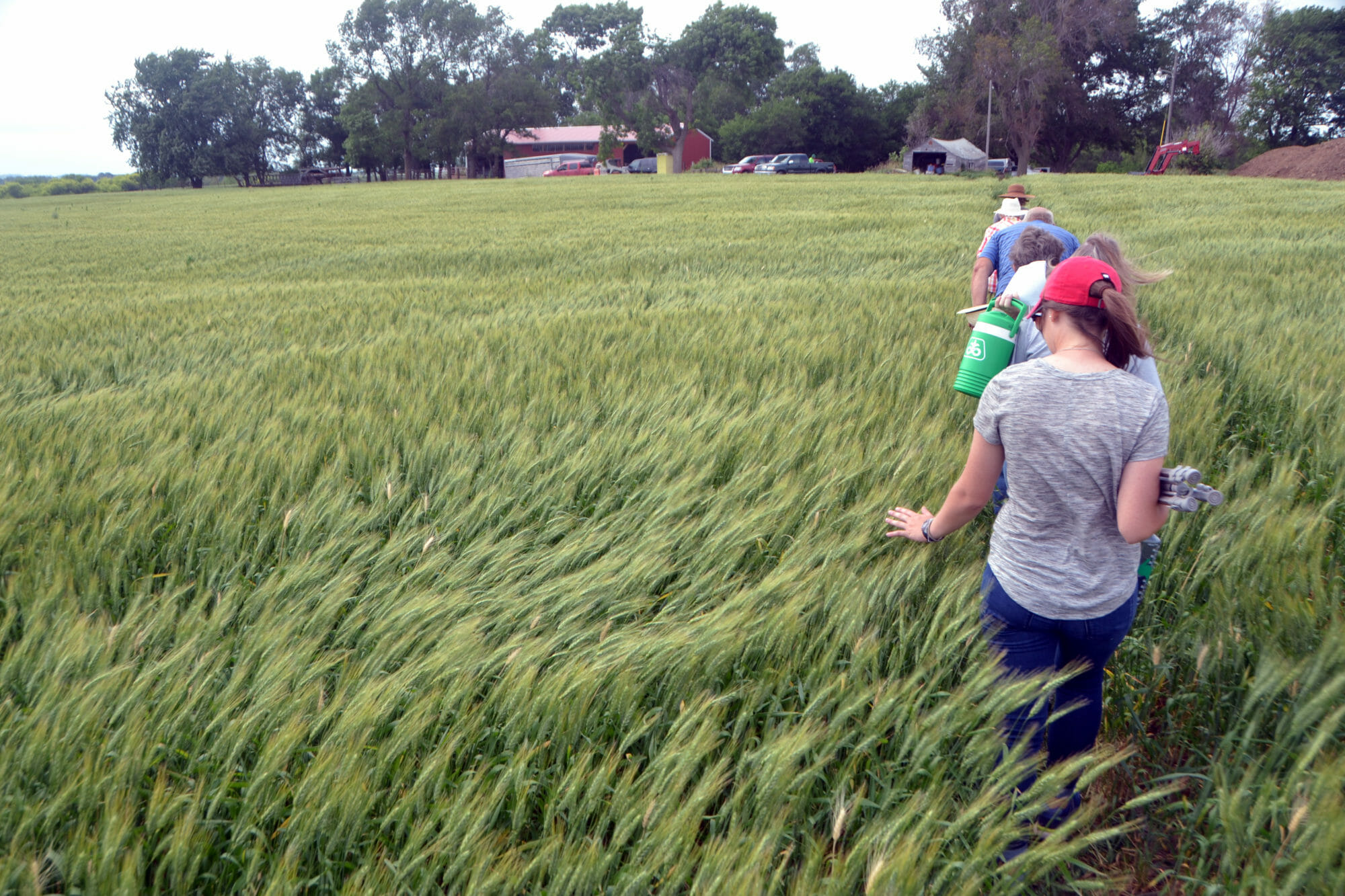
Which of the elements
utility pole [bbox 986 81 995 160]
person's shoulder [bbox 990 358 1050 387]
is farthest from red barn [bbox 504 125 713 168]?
person's shoulder [bbox 990 358 1050 387]

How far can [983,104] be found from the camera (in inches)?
2137

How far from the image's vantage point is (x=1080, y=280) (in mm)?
1730

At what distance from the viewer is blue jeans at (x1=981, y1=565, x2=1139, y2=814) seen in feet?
5.90

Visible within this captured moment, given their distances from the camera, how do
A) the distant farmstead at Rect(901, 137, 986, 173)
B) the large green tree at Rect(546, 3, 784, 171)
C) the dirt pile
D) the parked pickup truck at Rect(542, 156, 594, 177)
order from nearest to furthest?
the dirt pile < the distant farmstead at Rect(901, 137, 986, 173) < the parked pickup truck at Rect(542, 156, 594, 177) < the large green tree at Rect(546, 3, 784, 171)

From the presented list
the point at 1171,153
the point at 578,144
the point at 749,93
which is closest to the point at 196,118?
the point at 578,144

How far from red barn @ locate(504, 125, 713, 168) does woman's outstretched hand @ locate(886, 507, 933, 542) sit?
7400 cm

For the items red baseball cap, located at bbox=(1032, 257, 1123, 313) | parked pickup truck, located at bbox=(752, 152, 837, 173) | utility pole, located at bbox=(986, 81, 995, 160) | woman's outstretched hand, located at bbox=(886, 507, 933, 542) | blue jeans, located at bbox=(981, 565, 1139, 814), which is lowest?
blue jeans, located at bbox=(981, 565, 1139, 814)

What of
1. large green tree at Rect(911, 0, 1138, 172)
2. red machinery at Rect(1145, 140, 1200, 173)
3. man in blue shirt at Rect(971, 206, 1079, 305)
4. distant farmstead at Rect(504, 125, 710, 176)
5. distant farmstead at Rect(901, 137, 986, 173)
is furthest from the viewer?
distant farmstead at Rect(504, 125, 710, 176)

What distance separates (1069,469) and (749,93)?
78388 mm

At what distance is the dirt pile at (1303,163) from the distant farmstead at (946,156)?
15262mm

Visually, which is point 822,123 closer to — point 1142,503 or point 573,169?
point 573,169

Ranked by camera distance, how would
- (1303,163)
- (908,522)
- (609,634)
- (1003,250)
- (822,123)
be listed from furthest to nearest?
(822,123)
(1303,163)
(1003,250)
(908,522)
(609,634)

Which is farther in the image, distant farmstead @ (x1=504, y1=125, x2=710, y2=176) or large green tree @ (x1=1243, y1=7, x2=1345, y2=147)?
distant farmstead @ (x1=504, y1=125, x2=710, y2=176)

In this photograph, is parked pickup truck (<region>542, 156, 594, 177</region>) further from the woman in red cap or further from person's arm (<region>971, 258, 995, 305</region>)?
the woman in red cap
